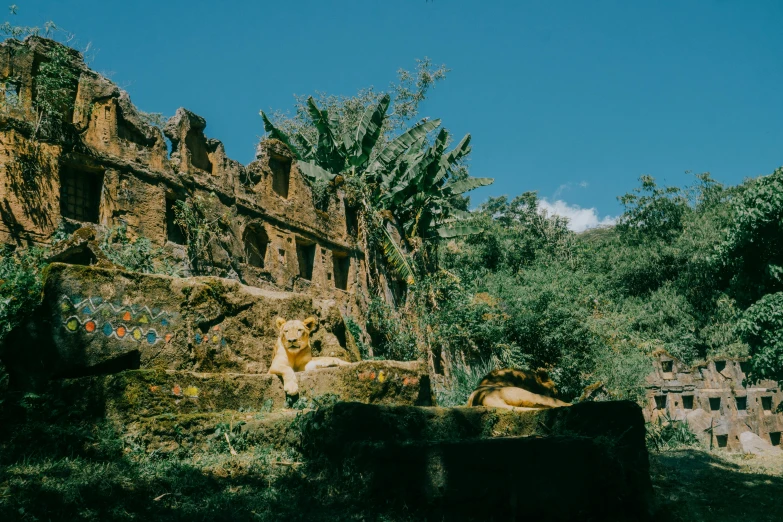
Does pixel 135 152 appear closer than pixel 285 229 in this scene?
Yes

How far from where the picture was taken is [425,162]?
62.1 ft

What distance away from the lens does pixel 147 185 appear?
12203mm

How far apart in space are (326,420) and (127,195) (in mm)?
7468

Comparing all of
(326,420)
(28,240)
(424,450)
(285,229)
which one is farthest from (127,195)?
(424,450)

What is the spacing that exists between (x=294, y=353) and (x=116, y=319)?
6.77ft

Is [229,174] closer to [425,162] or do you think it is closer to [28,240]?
[28,240]

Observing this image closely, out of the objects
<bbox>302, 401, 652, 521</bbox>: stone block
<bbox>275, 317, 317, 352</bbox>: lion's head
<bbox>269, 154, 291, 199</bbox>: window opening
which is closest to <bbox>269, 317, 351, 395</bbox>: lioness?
<bbox>275, 317, 317, 352</bbox>: lion's head

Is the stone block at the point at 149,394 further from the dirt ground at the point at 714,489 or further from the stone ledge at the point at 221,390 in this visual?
the dirt ground at the point at 714,489

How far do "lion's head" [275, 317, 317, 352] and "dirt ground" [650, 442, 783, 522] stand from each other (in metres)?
4.18

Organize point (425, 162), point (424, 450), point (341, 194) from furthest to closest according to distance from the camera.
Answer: point (425, 162)
point (341, 194)
point (424, 450)

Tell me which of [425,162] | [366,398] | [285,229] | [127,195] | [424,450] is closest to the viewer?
[424,450]

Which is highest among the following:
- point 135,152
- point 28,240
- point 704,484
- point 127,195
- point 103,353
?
point 135,152

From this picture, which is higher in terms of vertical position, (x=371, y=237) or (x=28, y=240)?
(x=371, y=237)

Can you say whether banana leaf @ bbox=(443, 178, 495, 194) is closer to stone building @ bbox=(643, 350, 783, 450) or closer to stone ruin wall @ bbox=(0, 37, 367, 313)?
stone ruin wall @ bbox=(0, 37, 367, 313)
